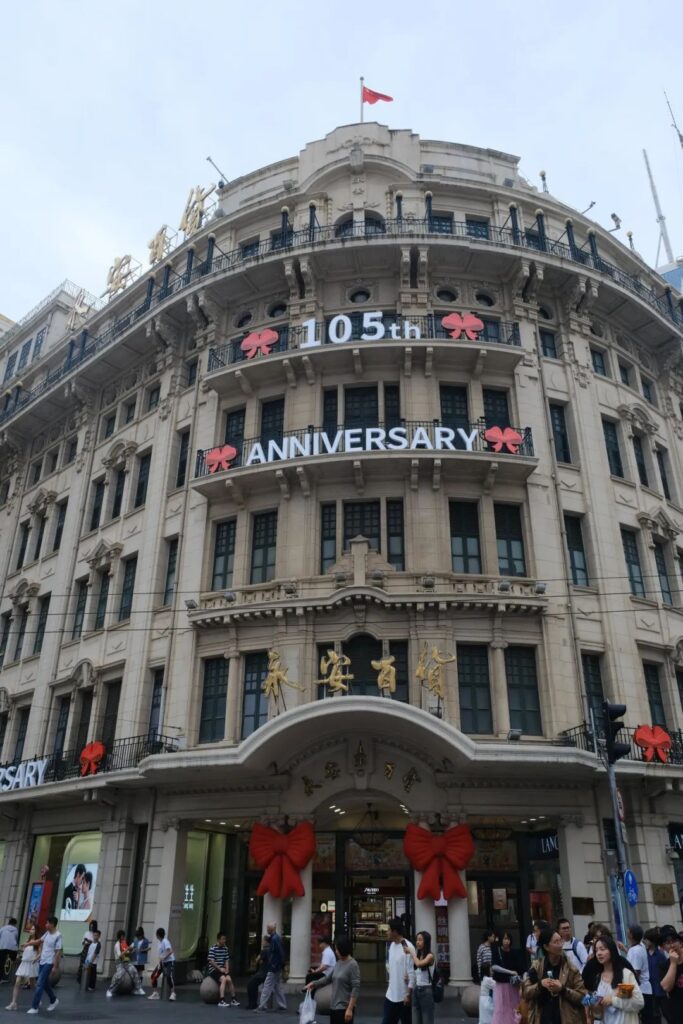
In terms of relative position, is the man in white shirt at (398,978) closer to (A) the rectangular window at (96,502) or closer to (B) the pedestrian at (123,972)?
(B) the pedestrian at (123,972)

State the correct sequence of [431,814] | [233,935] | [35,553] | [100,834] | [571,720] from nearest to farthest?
[431,814]
[571,720]
[233,935]
[100,834]
[35,553]

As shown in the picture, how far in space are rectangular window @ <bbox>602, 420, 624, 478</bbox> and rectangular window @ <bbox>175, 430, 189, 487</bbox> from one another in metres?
15.2

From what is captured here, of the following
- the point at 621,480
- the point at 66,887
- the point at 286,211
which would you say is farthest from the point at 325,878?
the point at 286,211

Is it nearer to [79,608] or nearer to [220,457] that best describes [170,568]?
[220,457]

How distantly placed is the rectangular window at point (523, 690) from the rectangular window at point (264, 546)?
7.88m

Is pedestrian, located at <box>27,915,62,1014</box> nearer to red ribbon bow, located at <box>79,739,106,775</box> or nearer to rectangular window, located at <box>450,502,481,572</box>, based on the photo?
red ribbon bow, located at <box>79,739,106,775</box>

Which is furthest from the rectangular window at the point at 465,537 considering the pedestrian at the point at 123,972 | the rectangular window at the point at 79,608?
the rectangular window at the point at 79,608

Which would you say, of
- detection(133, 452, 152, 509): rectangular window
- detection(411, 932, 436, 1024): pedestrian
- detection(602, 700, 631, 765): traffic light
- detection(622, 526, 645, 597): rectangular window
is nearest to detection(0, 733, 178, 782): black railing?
detection(133, 452, 152, 509): rectangular window

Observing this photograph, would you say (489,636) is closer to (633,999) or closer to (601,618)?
(601,618)

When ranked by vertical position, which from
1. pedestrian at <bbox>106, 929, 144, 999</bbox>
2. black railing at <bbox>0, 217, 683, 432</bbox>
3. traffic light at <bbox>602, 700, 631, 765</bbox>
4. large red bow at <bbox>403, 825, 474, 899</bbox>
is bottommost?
pedestrian at <bbox>106, 929, 144, 999</bbox>

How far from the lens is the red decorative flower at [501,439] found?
24.8 meters

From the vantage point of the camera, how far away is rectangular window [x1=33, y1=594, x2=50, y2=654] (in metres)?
32.7

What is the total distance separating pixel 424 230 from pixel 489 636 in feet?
49.8

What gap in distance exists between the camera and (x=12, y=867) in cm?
2872
